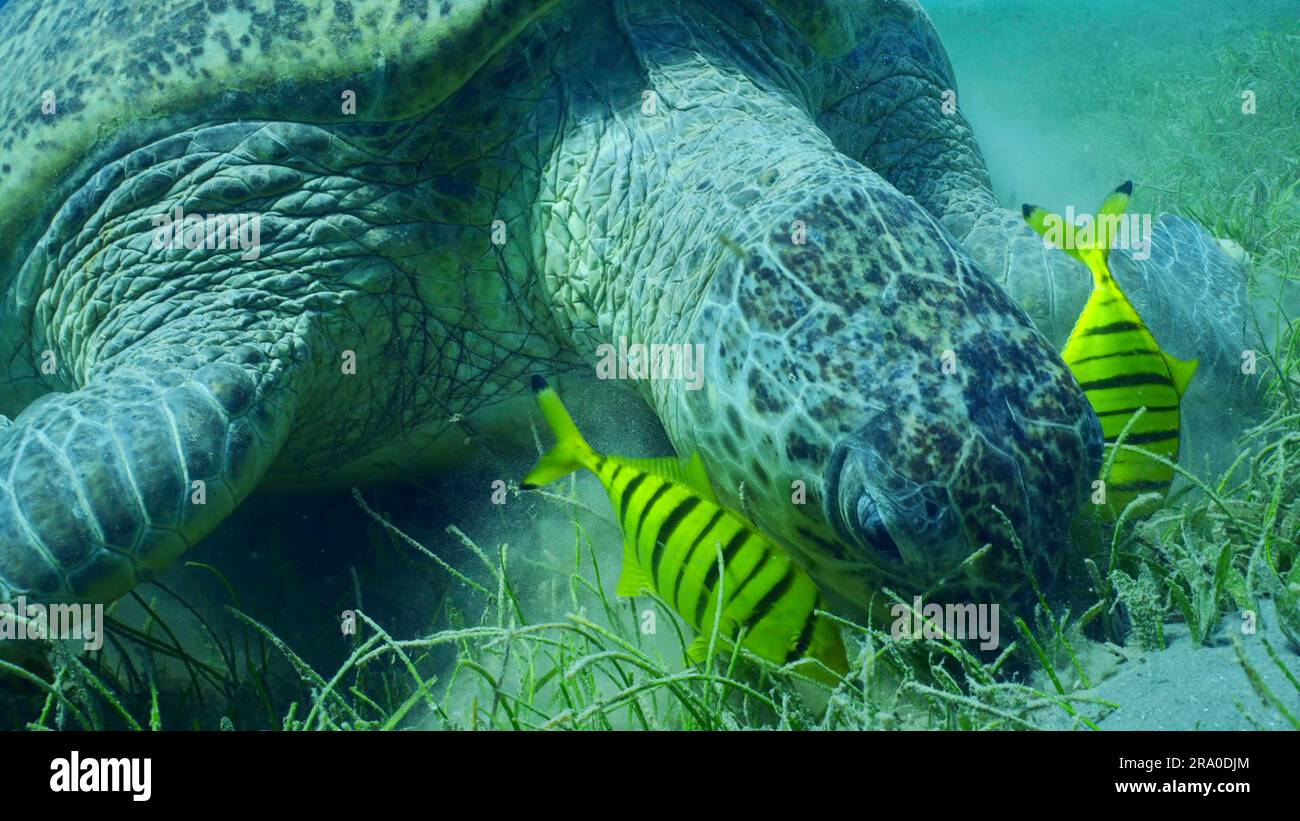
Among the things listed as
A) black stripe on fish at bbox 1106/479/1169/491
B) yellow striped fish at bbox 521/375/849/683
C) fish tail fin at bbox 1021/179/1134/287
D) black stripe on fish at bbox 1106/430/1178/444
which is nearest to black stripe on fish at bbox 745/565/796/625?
yellow striped fish at bbox 521/375/849/683

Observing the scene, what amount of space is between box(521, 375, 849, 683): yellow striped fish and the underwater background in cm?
10

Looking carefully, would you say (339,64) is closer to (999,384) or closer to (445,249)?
(445,249)

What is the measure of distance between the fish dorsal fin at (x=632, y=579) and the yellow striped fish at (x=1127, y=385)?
127 cm

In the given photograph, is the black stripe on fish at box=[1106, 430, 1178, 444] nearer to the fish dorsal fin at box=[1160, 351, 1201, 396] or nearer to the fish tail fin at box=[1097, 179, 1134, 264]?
the fish dorsal fin at box=[1160, 351, 1201, 396]

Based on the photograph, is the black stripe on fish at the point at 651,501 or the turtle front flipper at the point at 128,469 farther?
the turtle front flipper at the point at 128,469

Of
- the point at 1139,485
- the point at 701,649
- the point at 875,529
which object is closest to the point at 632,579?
the point at 701,649

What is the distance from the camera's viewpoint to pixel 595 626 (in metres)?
1.95

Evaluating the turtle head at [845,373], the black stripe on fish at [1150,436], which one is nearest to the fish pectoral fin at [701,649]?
the turtle head at [845,373]

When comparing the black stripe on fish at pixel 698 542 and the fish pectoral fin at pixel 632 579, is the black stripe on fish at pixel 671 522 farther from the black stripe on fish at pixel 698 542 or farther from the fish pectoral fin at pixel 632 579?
the fish pectoral fin at pixel 632 579

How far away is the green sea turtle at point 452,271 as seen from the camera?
77.7 inches

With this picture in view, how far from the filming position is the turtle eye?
1.86m
